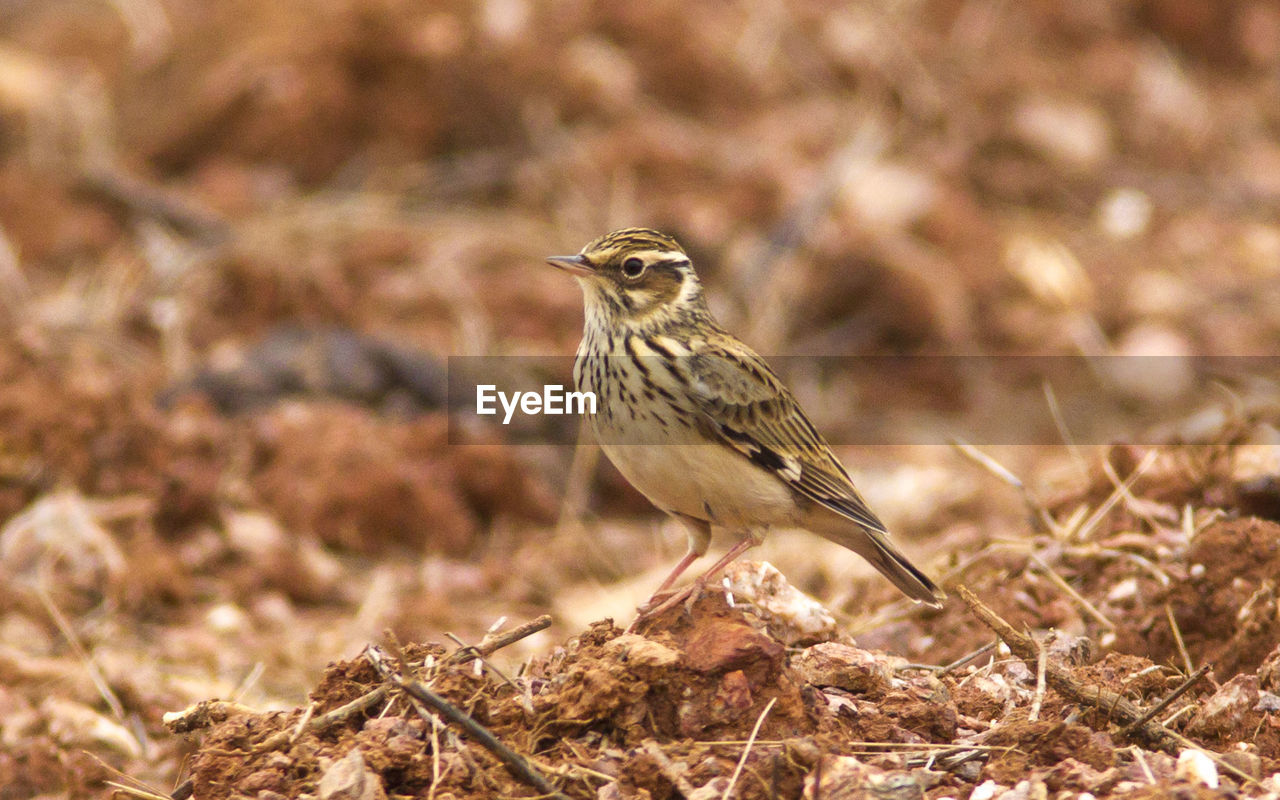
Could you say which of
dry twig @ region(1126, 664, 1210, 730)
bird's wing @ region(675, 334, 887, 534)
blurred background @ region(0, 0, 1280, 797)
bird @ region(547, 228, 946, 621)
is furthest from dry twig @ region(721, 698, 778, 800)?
blurred background @ region(0, 0, 1280, 797)

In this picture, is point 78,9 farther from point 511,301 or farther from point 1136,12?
point 1136,12

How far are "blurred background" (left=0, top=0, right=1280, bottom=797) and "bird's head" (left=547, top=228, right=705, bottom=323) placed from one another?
1429 millimetres

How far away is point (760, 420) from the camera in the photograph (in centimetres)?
487

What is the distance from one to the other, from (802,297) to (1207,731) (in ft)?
22.8

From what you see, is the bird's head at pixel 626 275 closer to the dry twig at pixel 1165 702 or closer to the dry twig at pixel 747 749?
the dry twig at pixel 747 749

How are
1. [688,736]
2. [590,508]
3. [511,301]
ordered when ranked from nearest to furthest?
1. [688,736]
2. [590,508]
3. [511,301]

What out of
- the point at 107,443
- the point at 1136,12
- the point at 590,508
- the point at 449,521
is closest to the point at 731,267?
the point at 590,508

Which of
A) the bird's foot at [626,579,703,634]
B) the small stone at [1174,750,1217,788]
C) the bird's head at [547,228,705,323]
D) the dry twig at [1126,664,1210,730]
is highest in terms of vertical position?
the bird's head at [547,228,705,323]

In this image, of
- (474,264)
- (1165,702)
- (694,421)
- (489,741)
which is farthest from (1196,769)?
(474,264)

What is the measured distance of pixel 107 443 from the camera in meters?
7.45

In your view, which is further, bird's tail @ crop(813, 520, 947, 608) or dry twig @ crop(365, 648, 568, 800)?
bird's tail @ crop(813, 520, 947, 608)

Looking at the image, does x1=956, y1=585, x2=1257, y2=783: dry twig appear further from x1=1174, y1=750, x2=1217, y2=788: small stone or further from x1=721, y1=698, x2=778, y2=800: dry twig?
x1=721, y1=698, x2=778, y2=800: dry twig

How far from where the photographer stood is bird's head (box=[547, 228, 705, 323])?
4.93m

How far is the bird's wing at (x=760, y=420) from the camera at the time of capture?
4.72m
